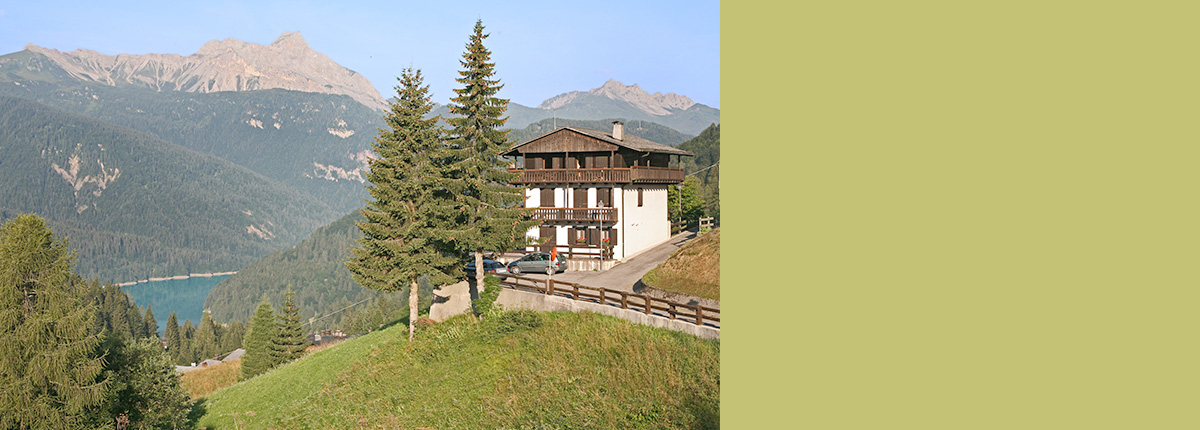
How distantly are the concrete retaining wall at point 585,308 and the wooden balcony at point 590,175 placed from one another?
14.5 metres

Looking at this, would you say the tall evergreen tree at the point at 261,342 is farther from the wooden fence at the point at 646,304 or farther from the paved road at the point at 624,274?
the wooden fence at the point at 646,304

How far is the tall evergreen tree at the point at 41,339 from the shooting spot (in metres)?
22.9

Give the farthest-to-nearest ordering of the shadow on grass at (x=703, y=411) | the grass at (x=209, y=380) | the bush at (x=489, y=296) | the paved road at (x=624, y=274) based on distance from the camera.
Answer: the grass at (x=209, y=380) → the paved road at (x=624, y=274) → the bush at (x=489, y=296) → the shadow on grass at (x=703, y=411)

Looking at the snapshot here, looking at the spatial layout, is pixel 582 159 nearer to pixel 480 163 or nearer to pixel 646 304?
pixel 480 163

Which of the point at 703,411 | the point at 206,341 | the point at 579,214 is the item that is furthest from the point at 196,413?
the point at 206,341

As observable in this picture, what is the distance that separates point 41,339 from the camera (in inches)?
926

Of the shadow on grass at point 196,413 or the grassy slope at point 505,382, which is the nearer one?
the grassy slope at point 505,382

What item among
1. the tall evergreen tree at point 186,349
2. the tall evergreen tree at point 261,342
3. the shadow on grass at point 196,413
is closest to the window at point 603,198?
the shadow on grass at point 196,413

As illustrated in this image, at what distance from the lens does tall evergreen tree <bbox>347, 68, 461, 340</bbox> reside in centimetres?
3334

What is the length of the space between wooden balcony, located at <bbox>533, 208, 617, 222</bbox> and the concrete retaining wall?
46.5 feet

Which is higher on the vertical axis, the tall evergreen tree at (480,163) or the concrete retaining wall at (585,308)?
the tall evergreen tree at (480,163)

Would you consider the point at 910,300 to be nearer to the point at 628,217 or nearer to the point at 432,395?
the point at 432,395

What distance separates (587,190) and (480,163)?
15511mm

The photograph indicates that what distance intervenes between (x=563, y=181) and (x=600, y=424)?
31.1m
